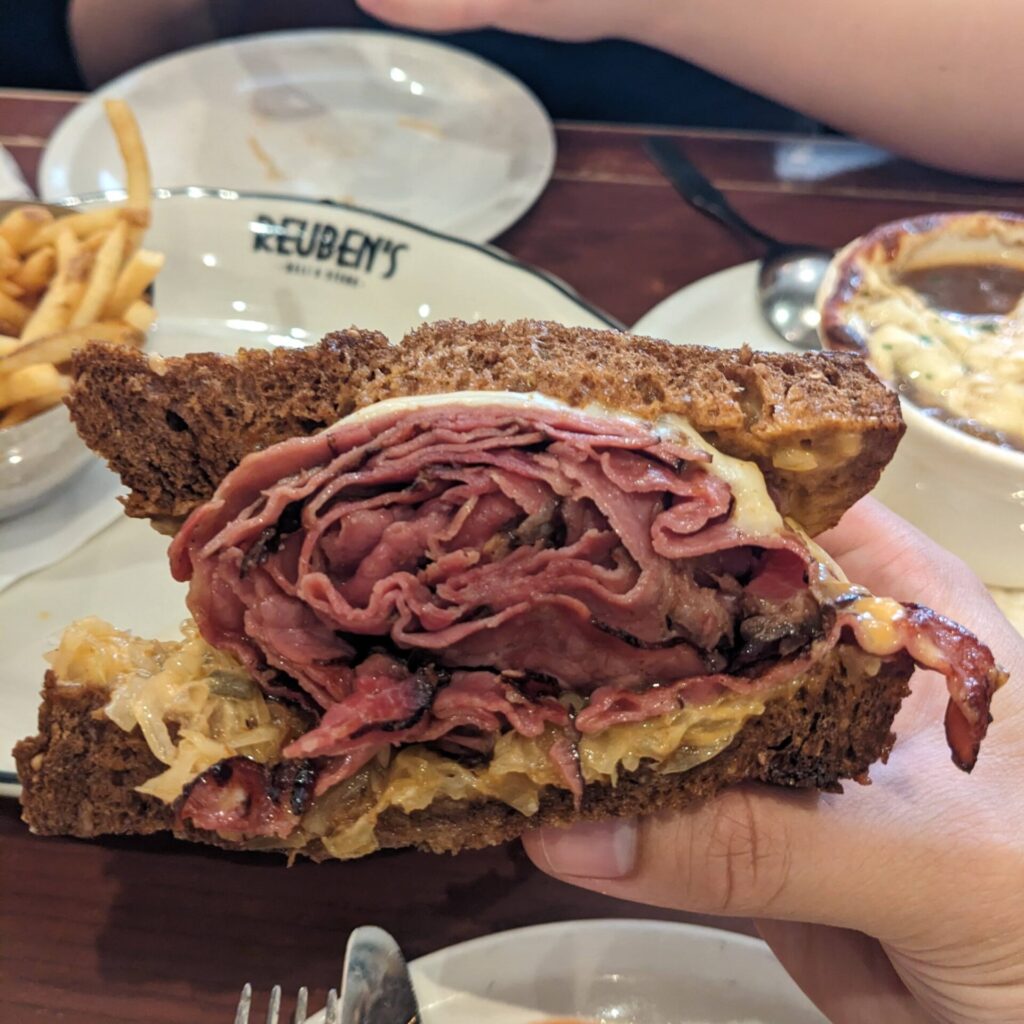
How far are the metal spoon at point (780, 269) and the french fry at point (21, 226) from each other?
2111 mm

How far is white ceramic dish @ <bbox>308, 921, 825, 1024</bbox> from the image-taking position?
1471 mm

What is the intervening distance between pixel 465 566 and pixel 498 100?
118 inches

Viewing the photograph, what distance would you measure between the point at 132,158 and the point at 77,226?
0.81 ft

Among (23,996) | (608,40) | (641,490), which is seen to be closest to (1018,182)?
(608,40)

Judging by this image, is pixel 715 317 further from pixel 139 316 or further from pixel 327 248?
pixel 139 316

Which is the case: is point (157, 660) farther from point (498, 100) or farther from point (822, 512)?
point (498, 100)

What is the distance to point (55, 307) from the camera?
206 cm

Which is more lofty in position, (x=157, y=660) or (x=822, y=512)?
(x=822, y=512)

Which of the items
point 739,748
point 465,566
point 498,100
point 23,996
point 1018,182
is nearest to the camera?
point 465,566

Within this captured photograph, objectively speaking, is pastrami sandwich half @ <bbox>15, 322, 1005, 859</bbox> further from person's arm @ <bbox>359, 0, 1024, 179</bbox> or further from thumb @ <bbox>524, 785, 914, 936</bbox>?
person's arm @ <bbox>359, 0, 1024, 179</bbox>

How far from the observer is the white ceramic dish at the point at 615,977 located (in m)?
1.47

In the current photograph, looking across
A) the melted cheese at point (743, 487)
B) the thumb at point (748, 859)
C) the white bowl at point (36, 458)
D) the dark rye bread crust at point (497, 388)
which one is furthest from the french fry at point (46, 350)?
the thumb at point (748, 859)

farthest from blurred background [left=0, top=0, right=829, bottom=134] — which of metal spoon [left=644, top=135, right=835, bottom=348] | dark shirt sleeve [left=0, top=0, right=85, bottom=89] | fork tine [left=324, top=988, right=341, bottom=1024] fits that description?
fork tine [left=324, top=988, right=341, bottom=1024]

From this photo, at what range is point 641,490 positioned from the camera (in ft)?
3.63
